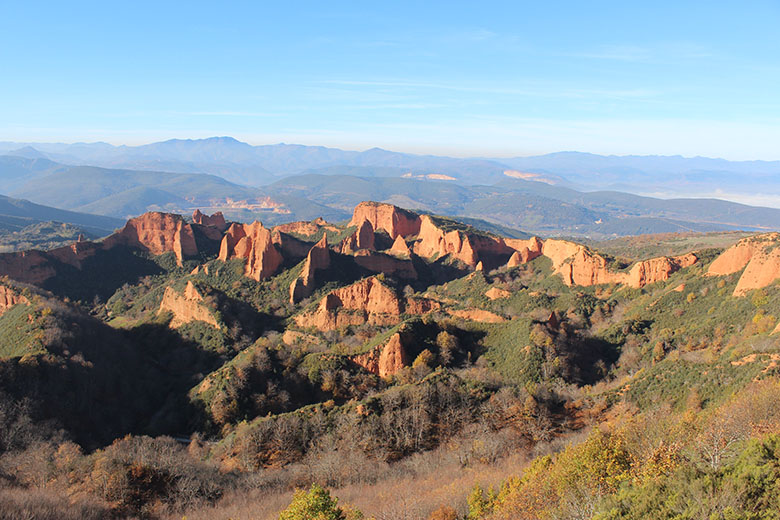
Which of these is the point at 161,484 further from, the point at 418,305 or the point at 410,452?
the point at 418,305

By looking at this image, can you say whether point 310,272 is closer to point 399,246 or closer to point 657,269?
point 399,246

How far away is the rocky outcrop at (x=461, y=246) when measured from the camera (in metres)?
77.8

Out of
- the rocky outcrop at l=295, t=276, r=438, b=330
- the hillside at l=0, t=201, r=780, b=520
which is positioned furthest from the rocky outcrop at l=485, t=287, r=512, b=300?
the rocky outcrop at l=295, t=276, r=438, b=330

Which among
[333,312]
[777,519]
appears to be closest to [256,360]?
[333,312]

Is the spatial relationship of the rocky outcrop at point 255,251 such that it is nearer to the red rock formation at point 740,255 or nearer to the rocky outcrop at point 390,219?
the rocky outcrop at point 390,219

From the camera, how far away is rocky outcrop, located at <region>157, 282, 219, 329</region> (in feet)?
155

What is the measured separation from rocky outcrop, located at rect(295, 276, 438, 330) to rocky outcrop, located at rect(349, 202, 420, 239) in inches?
1606

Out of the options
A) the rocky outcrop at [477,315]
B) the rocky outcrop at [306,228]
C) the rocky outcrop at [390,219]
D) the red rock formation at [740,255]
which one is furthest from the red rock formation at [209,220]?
the red rock formation at [740,255]

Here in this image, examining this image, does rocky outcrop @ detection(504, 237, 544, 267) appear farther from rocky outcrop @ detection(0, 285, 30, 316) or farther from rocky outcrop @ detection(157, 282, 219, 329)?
rocky outcrop @ detection(0, 285, 30, 316)

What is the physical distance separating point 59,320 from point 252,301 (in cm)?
2023

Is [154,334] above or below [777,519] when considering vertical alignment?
below

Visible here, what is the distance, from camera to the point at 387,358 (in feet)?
123

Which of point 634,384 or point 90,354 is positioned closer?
point 634,384

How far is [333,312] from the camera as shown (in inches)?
1889
